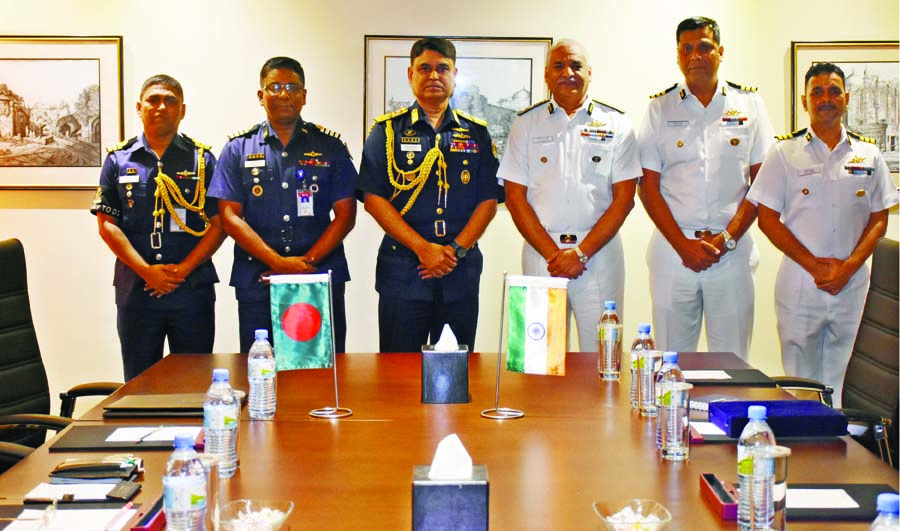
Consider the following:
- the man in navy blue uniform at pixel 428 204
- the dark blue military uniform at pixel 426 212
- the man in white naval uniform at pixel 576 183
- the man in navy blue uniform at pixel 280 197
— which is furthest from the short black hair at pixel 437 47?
the man in navy blue uniform at pixel 280 197

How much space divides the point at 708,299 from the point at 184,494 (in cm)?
363

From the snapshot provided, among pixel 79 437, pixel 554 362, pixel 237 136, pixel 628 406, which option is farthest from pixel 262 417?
pixel 237 136

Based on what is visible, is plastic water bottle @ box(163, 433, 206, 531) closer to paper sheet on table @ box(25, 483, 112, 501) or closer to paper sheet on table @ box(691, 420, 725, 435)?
paper sheet on table @ box(25, 483, 112, 501)

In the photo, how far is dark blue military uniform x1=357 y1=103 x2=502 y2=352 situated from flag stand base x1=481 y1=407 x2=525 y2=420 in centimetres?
182

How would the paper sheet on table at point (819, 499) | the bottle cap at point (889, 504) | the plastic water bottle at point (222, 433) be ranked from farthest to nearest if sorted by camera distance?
1. the plastic water bottle at point (222, 433)
2. the paper sheet on table at point (819, 499)
3. the bottle cap at point (889, 504)

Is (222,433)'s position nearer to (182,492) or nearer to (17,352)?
(182,492)

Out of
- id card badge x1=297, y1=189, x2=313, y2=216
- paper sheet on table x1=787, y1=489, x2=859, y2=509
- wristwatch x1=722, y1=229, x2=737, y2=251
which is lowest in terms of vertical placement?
paper sheet on table x1=787, y1=489, x2=859, y2=509

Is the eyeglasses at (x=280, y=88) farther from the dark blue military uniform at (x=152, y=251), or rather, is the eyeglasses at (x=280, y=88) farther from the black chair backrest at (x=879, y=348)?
the black chair backrest at (x=879, y=348)

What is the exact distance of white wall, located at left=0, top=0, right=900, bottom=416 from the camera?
19.0 feet

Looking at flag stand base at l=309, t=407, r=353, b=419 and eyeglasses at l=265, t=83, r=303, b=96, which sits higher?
eyeglasses at l=265, t=83, r=303, b=96

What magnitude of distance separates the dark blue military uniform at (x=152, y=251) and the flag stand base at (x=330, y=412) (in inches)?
81.4

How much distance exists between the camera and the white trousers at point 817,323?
15.5 feet

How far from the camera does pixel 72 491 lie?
215 centimetres

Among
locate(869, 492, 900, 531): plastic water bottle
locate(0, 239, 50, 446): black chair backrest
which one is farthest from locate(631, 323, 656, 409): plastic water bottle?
locate(0, 239, 50, 446): black chair backrest
